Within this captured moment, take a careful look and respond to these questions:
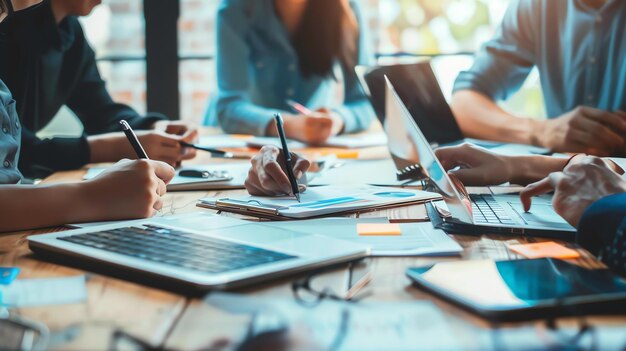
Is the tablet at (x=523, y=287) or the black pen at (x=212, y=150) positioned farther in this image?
the black pen at (x=212, y=150)

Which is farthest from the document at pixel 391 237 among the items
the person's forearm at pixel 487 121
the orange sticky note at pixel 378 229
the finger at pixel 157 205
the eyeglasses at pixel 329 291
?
the person's forearm at pixel 487 121

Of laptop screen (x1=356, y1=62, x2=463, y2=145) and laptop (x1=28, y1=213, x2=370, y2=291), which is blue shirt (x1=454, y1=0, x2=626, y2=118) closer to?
laptop screen (x1=356, y1=62, x2=463, y2=145)

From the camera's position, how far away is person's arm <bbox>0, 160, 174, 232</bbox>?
1.04 m

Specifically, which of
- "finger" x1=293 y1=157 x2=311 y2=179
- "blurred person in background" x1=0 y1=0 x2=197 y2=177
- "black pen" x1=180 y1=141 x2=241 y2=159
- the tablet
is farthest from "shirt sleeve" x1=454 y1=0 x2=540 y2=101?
the tablet

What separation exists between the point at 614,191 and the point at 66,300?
2.34 feet

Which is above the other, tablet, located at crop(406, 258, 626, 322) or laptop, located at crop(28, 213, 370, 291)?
tablet, located at crop(406, 258, 626, 322)

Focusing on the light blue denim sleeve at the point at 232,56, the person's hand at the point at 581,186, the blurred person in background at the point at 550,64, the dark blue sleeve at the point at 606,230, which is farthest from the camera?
the light blue denim sleeve at the point at 232,56

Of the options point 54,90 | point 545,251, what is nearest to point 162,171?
point 545,251

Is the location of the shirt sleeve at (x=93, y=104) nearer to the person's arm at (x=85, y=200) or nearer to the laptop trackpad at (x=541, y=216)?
the person's arm at (x=85, y=200)

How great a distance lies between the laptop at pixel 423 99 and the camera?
5.91 ft

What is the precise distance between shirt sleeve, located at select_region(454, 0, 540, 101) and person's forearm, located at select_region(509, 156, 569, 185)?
1028 mm

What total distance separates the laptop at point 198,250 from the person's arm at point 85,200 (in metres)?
0.08

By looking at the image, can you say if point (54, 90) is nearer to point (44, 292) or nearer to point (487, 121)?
point (487, 121)

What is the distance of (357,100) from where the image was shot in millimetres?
2646
